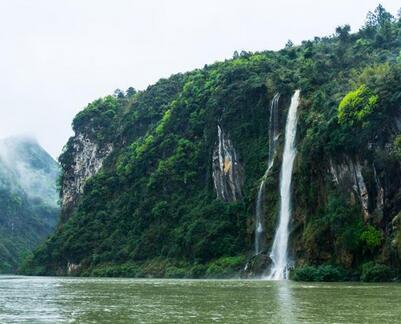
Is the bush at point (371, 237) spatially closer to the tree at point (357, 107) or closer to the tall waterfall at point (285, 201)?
the tree at point (357, 107)

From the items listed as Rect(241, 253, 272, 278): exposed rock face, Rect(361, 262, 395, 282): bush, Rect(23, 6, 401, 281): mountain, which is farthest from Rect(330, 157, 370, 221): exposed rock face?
Rect(241, 253, 272, 278): exposed rock face

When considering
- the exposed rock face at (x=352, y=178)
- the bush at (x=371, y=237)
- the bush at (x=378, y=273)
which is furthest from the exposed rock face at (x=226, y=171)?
the bush at (x=378, y=273)

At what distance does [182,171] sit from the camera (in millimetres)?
82250

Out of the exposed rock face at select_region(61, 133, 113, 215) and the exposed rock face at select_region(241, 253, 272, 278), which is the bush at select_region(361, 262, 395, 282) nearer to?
the exposed rock face at select_region(241, 253, 272, 278)

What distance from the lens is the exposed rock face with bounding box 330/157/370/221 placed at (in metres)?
44.8

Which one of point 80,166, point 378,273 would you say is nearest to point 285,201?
point 378,273

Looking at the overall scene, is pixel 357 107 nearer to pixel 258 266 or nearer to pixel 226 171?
pixel 258 266

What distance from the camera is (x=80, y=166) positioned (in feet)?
375

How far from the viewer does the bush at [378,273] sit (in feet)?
129

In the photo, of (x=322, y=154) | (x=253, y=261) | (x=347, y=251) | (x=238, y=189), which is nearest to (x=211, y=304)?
(x=347, y=251)

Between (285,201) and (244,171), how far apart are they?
53.3 feet

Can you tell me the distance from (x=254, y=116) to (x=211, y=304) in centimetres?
5358

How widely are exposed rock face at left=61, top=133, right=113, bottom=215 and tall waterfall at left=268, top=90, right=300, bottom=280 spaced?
181 ft

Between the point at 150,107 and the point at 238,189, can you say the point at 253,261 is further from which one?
the point at 150,107
